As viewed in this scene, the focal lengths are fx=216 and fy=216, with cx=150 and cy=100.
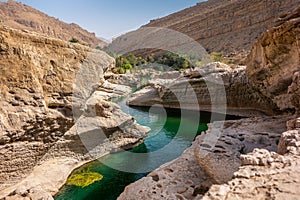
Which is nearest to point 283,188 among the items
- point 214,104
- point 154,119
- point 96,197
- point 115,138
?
point 96,197

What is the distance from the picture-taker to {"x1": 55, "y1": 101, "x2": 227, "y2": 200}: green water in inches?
222

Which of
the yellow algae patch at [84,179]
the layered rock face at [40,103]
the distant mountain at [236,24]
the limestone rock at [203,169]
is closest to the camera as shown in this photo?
the limestone rock at [203,169]

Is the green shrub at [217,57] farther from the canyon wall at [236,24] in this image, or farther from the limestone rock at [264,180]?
A: the limestone rock at [264,180]

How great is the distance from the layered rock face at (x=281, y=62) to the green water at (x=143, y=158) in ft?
12.4

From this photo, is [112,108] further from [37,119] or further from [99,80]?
[37,119]

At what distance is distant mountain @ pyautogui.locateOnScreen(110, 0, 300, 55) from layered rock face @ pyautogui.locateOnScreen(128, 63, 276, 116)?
1946cm

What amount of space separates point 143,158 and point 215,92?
27.6 feet

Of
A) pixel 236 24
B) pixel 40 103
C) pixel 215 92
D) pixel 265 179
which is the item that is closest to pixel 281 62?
pixel 265 179

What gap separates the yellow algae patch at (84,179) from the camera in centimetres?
588

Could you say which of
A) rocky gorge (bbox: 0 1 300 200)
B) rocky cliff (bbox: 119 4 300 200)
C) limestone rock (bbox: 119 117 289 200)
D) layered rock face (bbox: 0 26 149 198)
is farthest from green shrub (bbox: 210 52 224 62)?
layered rock face (bbox: 0 26 149 198)

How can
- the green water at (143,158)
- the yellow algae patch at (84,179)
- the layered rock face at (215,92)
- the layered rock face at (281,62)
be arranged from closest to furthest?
the layered rock face at (281,62), the green water at (143,158), the yellow algae patch at (84,179), the layered rock face at (215,92)

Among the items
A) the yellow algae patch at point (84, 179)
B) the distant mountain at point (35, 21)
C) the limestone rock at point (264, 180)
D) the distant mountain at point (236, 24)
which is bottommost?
the yellow algae patch at point (84, 179)

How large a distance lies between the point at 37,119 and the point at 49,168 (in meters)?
1.64

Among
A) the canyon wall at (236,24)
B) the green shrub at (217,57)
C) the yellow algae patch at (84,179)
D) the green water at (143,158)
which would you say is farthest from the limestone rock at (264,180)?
the canyon wall at (236,24)
